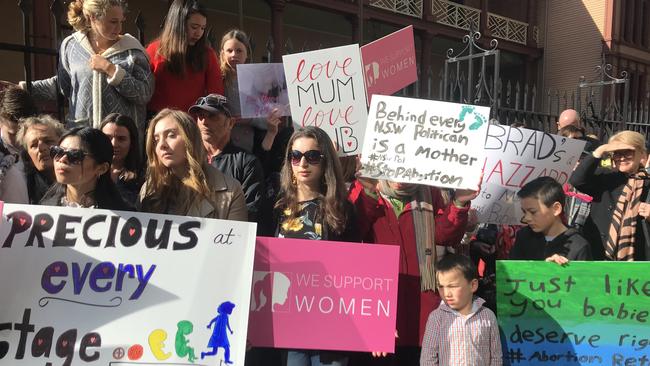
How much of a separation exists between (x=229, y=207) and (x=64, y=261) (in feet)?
2.50

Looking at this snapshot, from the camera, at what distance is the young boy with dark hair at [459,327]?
279cm

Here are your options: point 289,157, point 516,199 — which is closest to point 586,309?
point 516,199

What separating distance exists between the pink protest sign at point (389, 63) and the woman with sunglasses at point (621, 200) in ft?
4.85

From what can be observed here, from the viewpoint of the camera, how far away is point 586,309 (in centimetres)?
302

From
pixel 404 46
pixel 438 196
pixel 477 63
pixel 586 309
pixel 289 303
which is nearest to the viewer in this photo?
pixel 289 303

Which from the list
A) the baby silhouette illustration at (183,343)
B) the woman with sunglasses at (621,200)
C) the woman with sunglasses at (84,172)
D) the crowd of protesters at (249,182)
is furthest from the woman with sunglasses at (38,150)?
the woman with sunglasses at (621,200)

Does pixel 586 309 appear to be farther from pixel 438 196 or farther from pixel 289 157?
pixel 289 157

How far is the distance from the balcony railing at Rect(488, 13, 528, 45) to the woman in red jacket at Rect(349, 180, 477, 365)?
2217cm

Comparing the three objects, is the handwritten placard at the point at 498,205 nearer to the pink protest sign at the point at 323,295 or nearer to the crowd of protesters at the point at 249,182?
the crowd of protesters at the point at 249,182

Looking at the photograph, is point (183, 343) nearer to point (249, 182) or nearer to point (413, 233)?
point (249, 182)

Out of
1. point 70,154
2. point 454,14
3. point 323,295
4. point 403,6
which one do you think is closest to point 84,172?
point 70,154

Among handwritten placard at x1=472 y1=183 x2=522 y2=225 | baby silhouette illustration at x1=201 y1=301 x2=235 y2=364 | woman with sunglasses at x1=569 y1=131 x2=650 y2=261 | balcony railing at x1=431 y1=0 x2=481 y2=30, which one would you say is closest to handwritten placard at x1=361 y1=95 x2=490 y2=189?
handwritten placard at x1=472 y1=183 x2=522 y2=225

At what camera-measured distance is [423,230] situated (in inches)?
123

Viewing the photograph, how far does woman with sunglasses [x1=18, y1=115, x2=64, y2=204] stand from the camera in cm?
327
